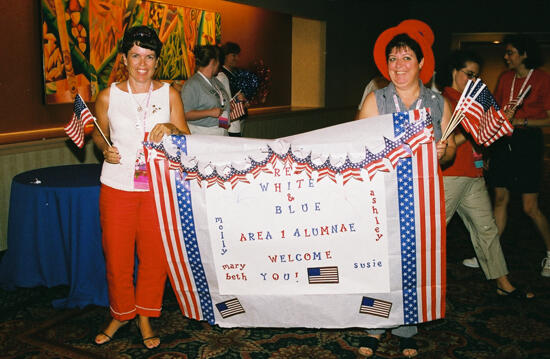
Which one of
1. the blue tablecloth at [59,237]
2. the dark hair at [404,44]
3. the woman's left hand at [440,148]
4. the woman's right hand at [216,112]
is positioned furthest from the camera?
the woman's right hand at [216,112]

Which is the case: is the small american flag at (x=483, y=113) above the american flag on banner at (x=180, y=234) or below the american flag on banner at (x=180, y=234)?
above

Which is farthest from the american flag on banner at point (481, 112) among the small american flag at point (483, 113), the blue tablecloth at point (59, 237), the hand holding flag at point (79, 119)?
the blue tablecloth at point (59, 237)

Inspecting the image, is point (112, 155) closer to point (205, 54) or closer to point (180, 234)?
point (180, 234)

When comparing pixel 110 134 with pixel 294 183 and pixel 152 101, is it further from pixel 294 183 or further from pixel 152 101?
pixel 294 183

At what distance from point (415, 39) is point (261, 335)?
1677mm

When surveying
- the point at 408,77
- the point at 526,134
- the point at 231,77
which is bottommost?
the point at 526,134

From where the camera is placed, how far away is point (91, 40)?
498 cm

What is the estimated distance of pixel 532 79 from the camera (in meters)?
3.65

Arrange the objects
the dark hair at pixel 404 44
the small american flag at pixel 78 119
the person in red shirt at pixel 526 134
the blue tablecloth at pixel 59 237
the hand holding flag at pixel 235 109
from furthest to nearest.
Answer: the hand holding flag at pixel 235 109
the person in red shirt at pixel 526 134
the blue tablecloth at pixel 59 237
the small american flag at pixel 78 119
the dark hair at pixel 404 44

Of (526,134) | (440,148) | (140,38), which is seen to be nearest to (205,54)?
(140,38)

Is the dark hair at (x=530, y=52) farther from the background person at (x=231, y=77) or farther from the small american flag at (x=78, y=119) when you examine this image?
the small american flag at (x=78, y=119)

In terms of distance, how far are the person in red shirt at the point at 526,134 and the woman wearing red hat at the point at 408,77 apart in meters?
1.38

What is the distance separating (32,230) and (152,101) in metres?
1.21

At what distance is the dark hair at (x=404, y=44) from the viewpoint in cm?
239
